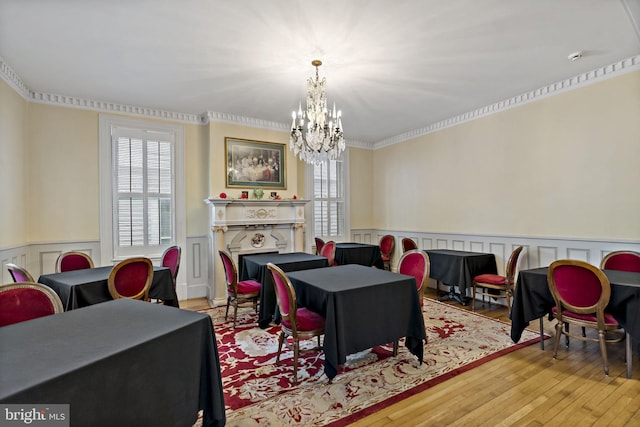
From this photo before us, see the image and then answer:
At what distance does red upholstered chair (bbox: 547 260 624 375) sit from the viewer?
277 cm

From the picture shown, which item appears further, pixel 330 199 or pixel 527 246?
pixel 330 199

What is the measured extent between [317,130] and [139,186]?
3531 millimetres

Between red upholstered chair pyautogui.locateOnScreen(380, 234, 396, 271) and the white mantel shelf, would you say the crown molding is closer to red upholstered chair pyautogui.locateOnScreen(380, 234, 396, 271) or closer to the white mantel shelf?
the white mantel shelf

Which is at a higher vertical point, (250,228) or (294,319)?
(250,228)

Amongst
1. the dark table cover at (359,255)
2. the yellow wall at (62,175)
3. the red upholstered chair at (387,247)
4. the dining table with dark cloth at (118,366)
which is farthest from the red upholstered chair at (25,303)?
the red upholstered chair at (387,247)

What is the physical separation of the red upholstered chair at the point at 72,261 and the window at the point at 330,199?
4195 mm

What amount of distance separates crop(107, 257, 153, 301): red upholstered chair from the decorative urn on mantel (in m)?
1.95

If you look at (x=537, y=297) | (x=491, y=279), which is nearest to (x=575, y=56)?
(x=537, y=297)

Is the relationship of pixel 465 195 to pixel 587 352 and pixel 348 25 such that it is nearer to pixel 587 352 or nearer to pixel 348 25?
pixel 587 352

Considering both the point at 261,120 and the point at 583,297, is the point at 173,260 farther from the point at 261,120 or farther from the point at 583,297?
the point at 583,297

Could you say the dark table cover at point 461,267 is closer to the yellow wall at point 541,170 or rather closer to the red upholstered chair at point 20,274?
the yellow wall at point 541,170

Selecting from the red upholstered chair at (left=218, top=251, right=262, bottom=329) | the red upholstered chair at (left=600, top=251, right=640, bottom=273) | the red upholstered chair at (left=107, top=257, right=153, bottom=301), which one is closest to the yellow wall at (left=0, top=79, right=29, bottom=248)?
the red upholstered chair at (left=107, top=257, right=153, bottom=301)

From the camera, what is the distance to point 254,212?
5.90m

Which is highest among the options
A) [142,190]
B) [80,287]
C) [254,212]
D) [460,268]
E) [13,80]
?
[13,80]
